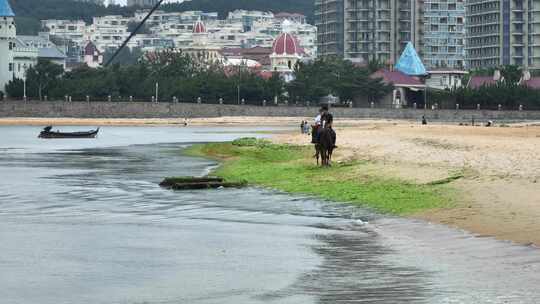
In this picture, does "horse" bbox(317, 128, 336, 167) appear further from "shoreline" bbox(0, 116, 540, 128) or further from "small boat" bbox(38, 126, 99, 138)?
"shoreline" bbox(0, 116, 540, 128)

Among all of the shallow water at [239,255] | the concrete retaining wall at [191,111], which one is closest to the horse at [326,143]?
the shallow water at [239,255]

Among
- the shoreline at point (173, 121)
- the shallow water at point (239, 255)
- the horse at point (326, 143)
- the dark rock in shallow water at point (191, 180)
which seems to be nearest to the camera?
the shallow water at point (239, 255)

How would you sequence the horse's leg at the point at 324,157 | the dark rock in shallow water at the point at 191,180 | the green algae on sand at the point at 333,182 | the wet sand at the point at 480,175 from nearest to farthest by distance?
the wet sand at the point at 480,175
the green algae on sand at the point at 333,182
the dark rock in shallow water at the point at 191,180
the horse's leg at the point at 324,157

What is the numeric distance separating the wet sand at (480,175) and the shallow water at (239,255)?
0.93 metres

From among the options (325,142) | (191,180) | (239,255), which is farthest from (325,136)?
(239,255)

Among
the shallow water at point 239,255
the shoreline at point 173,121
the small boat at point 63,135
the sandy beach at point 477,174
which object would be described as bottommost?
the shoreline at point 173,121

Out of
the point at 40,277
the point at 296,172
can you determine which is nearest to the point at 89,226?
the point at 40,277

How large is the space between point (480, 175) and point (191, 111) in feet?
499

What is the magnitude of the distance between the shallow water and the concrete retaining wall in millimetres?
146759

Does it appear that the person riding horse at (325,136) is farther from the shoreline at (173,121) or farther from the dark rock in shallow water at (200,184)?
the shoreline at (173,121)

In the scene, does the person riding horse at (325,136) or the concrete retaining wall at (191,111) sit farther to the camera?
the concrete retaining wall at (191,111)

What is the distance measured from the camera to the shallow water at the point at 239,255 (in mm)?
20062

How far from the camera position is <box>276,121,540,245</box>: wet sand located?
27.5m

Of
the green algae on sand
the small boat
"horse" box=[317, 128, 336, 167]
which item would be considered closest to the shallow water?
the green algae on sand
